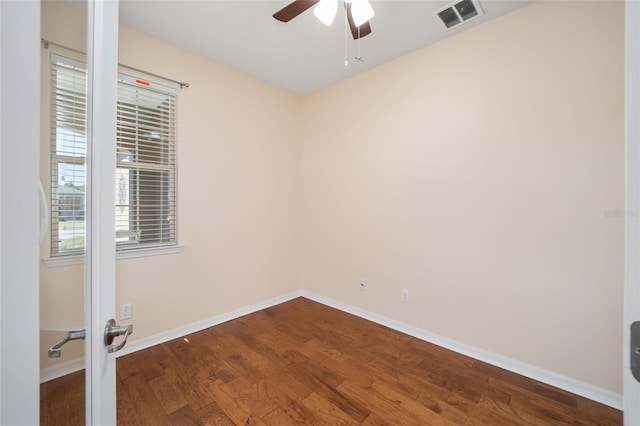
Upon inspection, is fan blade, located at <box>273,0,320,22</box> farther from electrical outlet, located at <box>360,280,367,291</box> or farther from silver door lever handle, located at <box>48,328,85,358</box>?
electrical outlet, located at <box>360,280,367,291</box>

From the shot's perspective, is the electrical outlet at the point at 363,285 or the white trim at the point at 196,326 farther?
the electrical outlet at the point at 363,285

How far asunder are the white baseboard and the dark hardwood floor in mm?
64

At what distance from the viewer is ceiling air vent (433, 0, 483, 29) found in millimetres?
1891

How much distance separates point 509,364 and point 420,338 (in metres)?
0.69

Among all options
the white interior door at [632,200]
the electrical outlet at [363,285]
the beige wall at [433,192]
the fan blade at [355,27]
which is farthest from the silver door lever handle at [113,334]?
the electrical outlet at [363,285]

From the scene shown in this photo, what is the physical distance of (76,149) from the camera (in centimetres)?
69

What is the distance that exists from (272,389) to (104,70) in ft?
6.50

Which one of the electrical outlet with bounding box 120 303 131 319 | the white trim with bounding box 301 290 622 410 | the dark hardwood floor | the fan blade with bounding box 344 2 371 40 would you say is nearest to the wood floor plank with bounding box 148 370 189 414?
the dark hardwood floor

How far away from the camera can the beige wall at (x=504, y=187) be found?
167cm

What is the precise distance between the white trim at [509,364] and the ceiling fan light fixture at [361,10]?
2634 millimetres

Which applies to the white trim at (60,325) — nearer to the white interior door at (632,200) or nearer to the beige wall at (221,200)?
the white interior door at (632,200)

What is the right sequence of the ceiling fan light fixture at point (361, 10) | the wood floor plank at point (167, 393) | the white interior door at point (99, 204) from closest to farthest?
the white interior door at point (99, 204) < the ceiling fan light fixture at point (361, 10) < the wood floor plank at point (167, 393)

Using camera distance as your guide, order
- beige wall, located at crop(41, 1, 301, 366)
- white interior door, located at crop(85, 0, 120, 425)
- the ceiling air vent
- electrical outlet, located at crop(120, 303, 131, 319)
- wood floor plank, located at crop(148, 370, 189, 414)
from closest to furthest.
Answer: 1. white interior door, located at crop(85, 0, 120, 425)
2. wood floor plank, located at crop(148, 370, 189, 414)
3. the ceiling air vent
4. electrical outlet, located at crop(120, 303, 131, 319)
5. beige wall, located at crop(41, 1, 301, 366)

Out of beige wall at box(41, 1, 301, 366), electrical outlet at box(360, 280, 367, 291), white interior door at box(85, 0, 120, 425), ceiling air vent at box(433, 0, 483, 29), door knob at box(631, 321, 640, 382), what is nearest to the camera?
door knob at box(631, 321, 640, 382)
